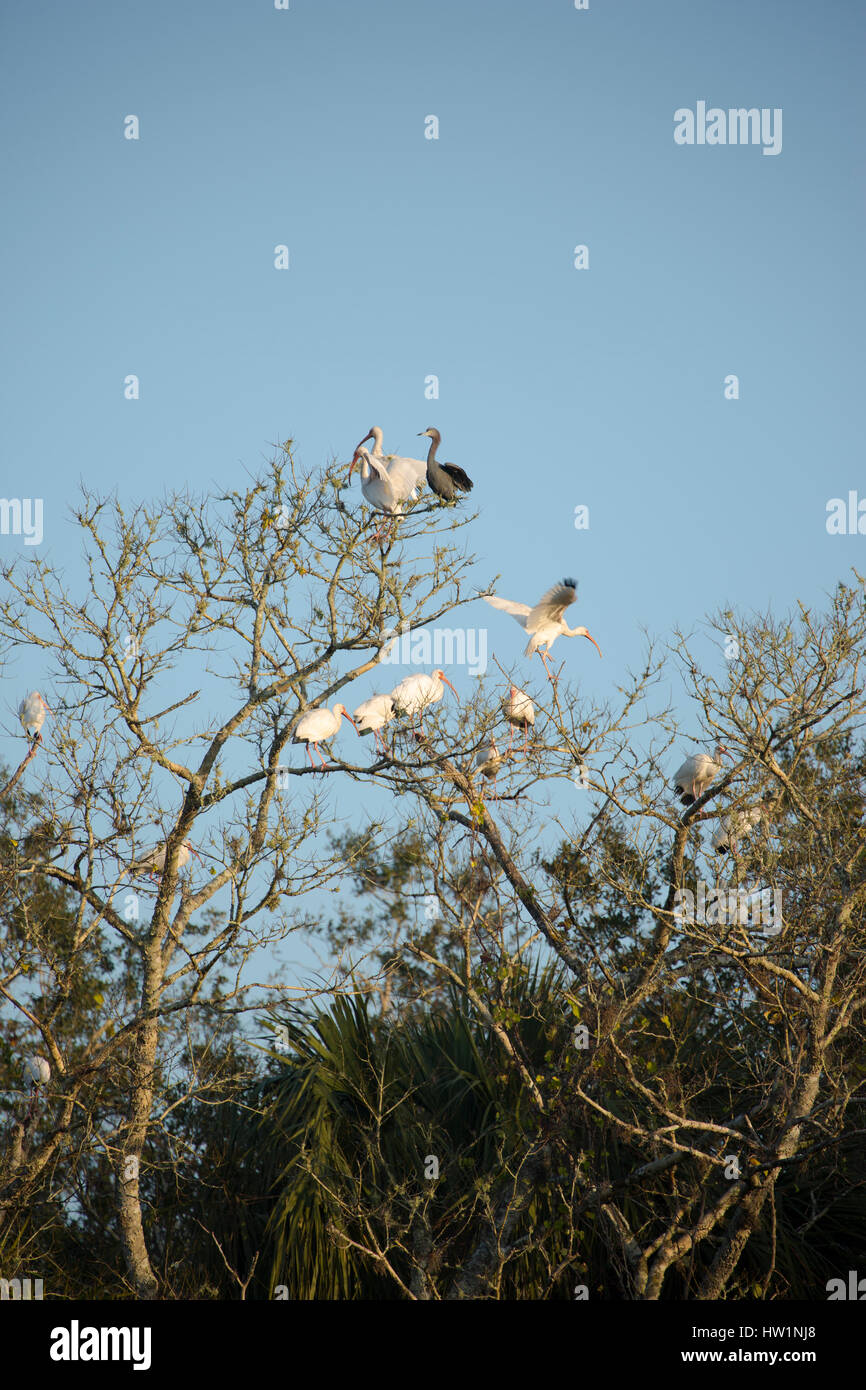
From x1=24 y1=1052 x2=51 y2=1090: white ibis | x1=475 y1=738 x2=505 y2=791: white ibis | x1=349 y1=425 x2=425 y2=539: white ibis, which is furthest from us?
x1=24 y1=1052 x2=51 y2=1090: white ibis

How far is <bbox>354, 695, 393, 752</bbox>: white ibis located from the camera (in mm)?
11820

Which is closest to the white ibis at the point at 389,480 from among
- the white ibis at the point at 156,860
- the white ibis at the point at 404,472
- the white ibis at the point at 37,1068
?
A: the white ibis at the point at 404,472

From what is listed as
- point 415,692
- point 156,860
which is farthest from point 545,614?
point 156,860

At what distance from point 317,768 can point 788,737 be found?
11.5ft

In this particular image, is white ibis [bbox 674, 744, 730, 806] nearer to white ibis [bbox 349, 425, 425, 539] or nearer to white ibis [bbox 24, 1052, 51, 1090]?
white ibis [bbox 349, 425, 425, 539]

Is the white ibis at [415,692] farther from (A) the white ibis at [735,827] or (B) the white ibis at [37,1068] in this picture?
(B) the white ibis at [37,1068]

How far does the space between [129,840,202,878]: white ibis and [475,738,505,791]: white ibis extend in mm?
2275

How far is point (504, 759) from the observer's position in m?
10.3

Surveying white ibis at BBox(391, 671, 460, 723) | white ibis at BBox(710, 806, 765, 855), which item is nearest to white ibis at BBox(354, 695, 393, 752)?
white ibis at BBox(391, 671, 460, 723)

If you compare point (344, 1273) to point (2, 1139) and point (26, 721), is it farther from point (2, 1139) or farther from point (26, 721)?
point (26, 721)

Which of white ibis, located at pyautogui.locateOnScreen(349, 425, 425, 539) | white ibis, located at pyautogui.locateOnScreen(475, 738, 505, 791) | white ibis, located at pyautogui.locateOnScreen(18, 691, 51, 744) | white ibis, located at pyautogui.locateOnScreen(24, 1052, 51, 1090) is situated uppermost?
white ibis, located at pyautogui.locateOnScreen(349, 425, 425, 539)

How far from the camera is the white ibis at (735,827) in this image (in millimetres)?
9477
